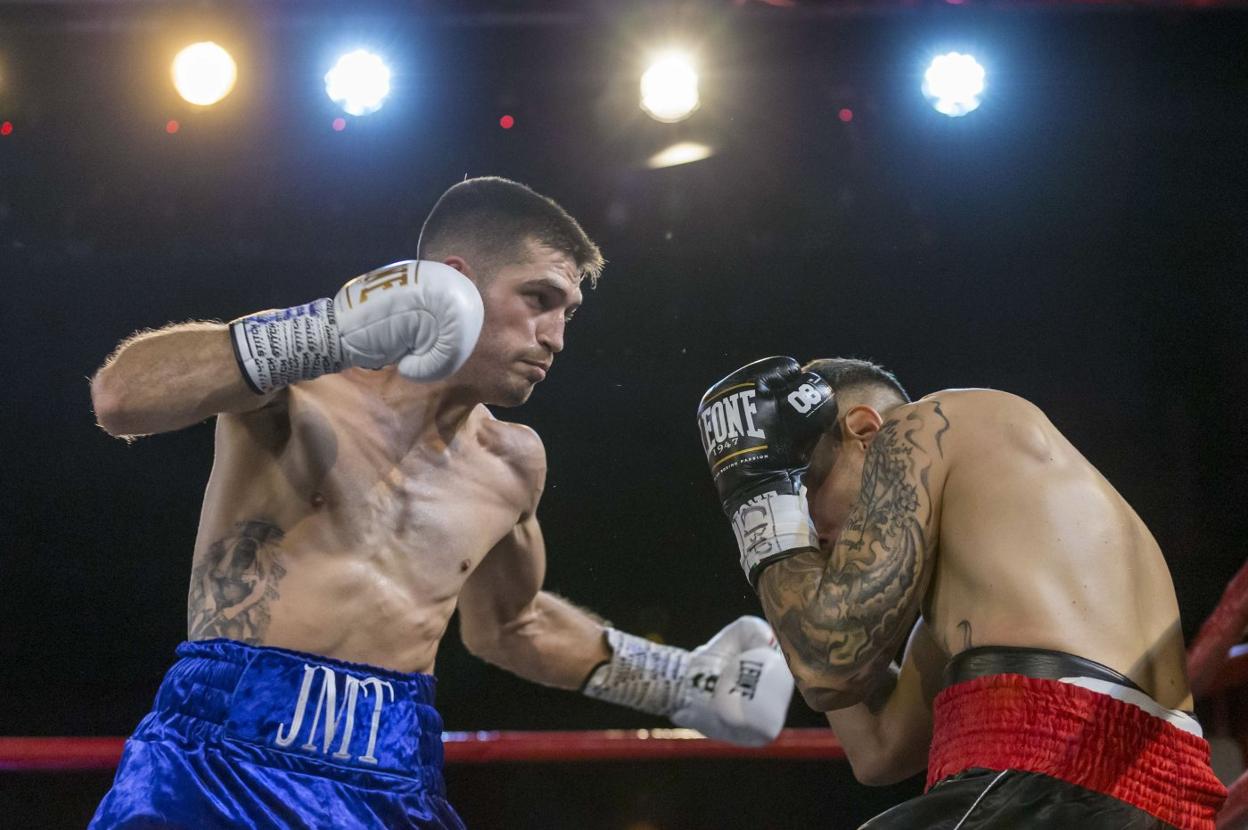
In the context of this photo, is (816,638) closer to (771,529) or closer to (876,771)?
(771,529)

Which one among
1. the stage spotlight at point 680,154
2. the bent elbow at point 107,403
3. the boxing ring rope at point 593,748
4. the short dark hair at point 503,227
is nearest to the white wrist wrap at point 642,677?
the boxing ring rope at point 593,748

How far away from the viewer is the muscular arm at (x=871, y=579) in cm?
146

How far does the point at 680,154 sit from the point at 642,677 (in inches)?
88.2

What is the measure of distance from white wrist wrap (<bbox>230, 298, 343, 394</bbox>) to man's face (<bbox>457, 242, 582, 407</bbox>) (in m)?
0.47

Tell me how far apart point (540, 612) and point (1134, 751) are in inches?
47.1

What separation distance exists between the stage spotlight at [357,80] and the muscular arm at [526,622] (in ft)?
6.29

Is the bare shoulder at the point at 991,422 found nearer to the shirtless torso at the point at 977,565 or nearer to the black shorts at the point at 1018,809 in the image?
the shirtless torso at the point at 977,565

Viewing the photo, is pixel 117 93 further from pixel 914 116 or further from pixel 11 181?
pixel 914 116

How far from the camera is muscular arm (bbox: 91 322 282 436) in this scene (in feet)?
5.20

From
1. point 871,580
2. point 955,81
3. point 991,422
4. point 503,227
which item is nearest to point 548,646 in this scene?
point 503,227

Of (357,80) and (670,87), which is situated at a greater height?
(357,80)

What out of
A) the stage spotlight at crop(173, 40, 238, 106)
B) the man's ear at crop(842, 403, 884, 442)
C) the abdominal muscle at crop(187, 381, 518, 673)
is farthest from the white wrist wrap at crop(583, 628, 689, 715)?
the stage spotlight at crop(173, 40, 238, 106)

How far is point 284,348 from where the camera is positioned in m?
1.58

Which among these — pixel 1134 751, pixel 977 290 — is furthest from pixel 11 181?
pixel 1134 751
